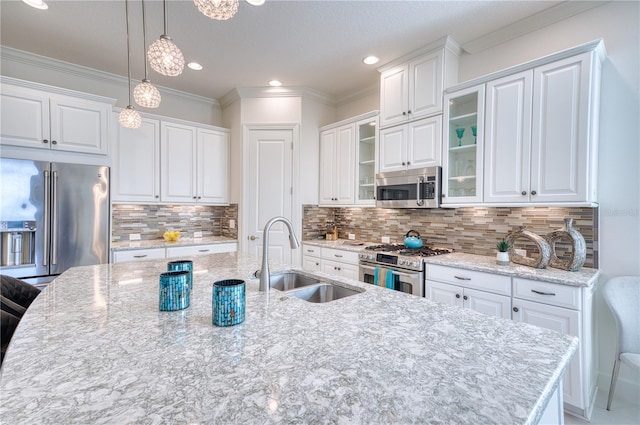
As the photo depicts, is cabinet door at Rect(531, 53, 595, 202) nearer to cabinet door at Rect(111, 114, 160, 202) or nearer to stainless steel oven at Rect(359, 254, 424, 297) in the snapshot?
stainless steel oven at Rect(359, 254, 424, 297)

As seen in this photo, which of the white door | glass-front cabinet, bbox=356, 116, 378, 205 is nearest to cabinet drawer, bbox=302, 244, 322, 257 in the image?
the white door

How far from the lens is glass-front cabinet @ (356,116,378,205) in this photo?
3.56m

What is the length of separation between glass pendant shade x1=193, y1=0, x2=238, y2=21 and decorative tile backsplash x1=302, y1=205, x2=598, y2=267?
2628 mm

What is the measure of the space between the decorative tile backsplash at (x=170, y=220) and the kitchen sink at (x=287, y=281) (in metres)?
2.33

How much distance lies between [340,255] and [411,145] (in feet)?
4.70

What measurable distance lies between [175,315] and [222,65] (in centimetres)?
304

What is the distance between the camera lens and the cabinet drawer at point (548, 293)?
1835mm

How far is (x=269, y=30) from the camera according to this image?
265 centimetres

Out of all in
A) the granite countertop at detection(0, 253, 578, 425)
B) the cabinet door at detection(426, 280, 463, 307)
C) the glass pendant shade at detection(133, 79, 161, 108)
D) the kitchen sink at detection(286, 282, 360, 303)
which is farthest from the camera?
the cabinet door at detection(426, 280, 463, 307)

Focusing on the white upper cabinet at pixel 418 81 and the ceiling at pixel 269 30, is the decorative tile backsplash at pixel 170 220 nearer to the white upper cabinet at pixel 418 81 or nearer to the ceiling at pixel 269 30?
the ceiling at pixel 269 30

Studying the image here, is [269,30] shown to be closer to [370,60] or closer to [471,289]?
[370,60]

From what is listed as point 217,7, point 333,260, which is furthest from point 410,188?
point 217,7

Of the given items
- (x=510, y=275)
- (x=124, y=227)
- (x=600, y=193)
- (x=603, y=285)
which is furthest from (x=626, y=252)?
(x=124, y=227)

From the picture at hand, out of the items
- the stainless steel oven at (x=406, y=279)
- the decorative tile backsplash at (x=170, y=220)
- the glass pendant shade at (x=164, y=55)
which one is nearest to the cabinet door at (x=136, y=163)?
the decorative tile backsplash at (x=170, y=220)
